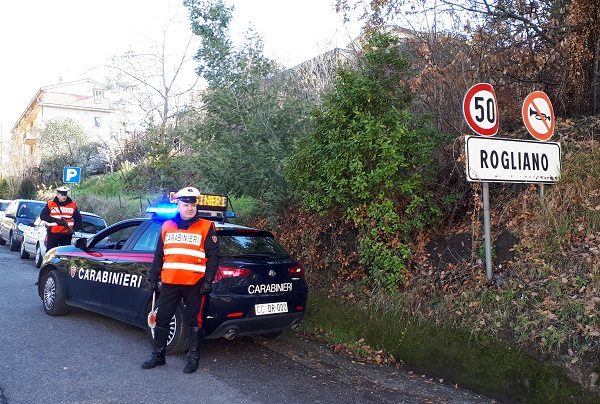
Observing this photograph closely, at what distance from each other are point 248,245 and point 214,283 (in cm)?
73

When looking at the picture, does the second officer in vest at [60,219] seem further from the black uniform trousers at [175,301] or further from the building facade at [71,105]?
the building facade at [71,105]

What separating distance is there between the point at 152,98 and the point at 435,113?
14.9m

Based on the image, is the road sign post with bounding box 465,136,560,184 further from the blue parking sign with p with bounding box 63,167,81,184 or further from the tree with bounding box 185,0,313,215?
the blue parking sign with p with bounding box 63,167,81,184

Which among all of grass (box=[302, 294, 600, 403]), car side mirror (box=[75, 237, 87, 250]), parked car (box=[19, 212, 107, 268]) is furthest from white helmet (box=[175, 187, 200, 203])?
parked car (box=[19, 212, 107, 268])

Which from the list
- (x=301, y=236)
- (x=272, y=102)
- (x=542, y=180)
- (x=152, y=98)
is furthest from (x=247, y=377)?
(x=152, y=98)

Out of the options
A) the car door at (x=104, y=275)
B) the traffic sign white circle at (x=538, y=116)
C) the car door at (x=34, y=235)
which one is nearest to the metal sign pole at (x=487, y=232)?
the traffic sign white circle at (x=538, y=116)

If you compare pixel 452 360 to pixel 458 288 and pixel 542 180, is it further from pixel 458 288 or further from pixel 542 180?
pixel 542 180

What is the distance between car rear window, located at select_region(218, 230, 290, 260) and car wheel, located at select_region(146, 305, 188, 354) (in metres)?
0.80

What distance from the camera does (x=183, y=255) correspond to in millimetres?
5477

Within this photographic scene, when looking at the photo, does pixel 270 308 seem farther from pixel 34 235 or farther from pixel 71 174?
pixel 71 174

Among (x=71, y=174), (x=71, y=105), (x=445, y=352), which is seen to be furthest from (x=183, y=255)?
(x=71, y=105)

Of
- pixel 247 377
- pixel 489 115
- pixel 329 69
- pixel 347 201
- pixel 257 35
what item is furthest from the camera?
pixel 329 69

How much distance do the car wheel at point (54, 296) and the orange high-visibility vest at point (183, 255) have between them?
116 inches

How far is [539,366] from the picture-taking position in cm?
482
